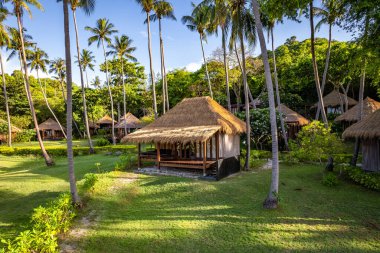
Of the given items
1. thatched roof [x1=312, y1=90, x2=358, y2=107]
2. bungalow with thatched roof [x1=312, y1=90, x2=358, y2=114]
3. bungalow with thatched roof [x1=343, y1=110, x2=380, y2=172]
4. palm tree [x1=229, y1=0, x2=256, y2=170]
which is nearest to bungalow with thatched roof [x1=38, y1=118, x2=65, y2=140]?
palm tree [x1=229, y1=0, x2=256, y2=170]

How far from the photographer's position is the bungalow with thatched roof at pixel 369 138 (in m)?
12.4

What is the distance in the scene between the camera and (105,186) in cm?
1218

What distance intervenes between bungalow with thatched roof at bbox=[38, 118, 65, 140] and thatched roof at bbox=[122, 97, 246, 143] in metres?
33.8

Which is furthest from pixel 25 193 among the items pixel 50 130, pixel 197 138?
pixel 50 130

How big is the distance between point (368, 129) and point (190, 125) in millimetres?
8976

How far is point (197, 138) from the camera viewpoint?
1261 centimetres

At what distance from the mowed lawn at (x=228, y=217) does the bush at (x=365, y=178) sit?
1.21 ft

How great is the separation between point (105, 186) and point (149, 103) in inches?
1277

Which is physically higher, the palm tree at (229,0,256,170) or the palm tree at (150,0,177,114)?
the palm tree at (150,0,177,114)

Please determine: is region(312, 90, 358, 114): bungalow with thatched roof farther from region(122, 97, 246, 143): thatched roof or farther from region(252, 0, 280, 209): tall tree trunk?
region(252, 0, 280, 209): tall tree trunk

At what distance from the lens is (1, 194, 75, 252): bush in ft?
19.4

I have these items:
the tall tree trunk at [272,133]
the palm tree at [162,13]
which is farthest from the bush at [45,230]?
the palm tree at [162,13]

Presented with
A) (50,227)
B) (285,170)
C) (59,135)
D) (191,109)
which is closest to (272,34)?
(191,109)

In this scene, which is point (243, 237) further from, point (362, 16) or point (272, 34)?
point (272, 34)
